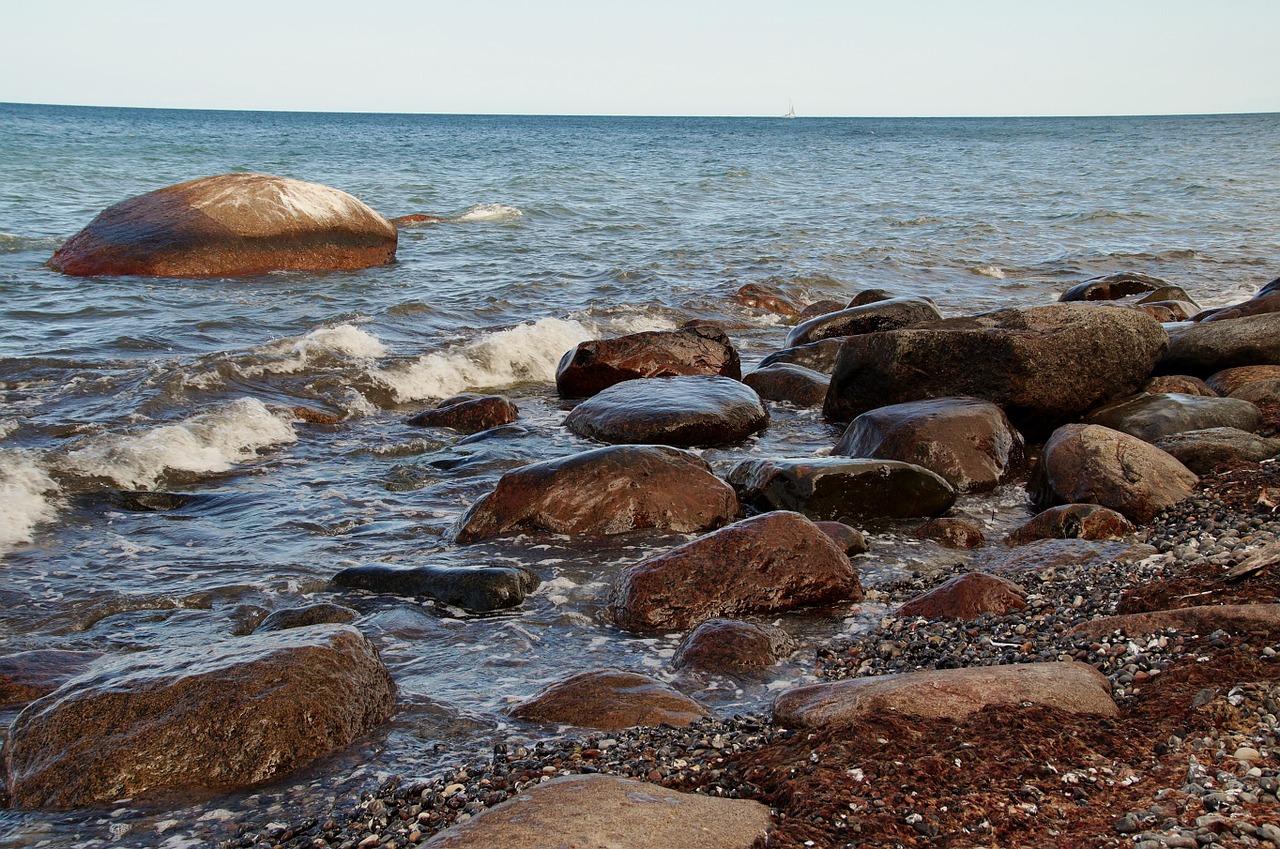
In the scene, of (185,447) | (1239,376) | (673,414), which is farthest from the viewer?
(1239,376)

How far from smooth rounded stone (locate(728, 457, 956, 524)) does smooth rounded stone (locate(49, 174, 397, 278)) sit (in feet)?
34.7

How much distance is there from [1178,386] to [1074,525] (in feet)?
9.47

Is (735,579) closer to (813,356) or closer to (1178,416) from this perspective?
(1178,416)

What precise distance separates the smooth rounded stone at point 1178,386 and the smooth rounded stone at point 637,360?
3.68 m

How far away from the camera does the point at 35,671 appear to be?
4.32 metres

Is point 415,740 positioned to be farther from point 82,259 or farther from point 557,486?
point 82,259

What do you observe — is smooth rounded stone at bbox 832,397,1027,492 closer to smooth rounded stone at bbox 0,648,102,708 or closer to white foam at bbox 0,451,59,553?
smooth rounded stone at bbox 0,648,102,708

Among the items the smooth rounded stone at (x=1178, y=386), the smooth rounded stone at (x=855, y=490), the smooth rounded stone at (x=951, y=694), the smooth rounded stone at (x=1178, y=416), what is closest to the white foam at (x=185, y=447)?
the smooth rounded stone at (x=855, y=490)

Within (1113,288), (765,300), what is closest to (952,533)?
(765,300)

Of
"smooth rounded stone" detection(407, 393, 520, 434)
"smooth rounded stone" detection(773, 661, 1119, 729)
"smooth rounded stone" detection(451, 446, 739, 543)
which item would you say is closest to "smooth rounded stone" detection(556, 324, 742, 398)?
"smooth rounded stone" detection(407, 393, 520, 434)

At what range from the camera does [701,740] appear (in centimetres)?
365

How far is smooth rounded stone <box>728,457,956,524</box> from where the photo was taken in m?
6.36

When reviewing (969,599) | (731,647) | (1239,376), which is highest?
(1239,376)

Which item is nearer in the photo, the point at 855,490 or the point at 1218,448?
the point at 855,490
